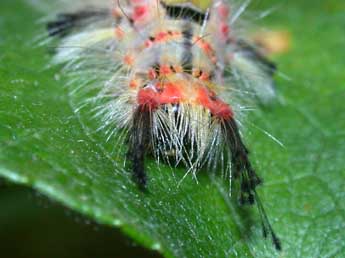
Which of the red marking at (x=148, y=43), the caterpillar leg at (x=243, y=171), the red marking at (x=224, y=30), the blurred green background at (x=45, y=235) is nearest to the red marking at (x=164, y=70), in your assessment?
the red marking at (x=148, y=43)

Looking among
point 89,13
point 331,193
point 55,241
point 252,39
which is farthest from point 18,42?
point 331,193

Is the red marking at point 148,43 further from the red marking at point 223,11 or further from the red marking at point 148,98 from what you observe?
the red marking at point 223,11

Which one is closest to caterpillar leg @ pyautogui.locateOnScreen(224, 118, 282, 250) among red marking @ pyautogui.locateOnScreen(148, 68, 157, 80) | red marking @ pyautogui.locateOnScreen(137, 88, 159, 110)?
red marking @ pyautogui.locateOnScreen(137, 88, 159, 110)

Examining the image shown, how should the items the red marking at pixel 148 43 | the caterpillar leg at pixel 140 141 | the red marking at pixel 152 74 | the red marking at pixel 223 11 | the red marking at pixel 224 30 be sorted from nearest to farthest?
the caterpillar leg at pixel 140 141
the red marking at pixel 152 74
the red marking at pixel 148 43
the red marking at pixel 224 30
the red marking at pixel 223 11

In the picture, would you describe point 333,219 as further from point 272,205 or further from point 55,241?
point 55,241

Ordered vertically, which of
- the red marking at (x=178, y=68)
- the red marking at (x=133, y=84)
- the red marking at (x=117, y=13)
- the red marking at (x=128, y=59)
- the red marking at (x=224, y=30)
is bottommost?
the red marking at (x=133, y=84)

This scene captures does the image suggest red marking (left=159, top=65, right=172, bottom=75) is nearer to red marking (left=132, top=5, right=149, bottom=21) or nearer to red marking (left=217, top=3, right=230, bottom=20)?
red marking (left=132, top=5, right=149, bottom=21)

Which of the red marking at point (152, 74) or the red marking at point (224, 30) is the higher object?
the red marking at point (224, 30)
